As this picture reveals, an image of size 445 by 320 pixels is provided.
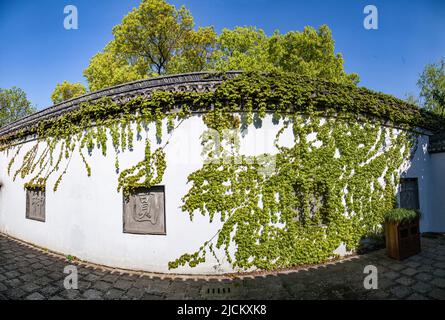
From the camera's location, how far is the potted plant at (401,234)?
5281 millimetres

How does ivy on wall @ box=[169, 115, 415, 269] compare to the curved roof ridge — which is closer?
ivy on wall @ box=[169, 115, 415, 269]

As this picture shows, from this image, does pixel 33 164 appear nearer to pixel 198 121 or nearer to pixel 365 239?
pixel 198 121

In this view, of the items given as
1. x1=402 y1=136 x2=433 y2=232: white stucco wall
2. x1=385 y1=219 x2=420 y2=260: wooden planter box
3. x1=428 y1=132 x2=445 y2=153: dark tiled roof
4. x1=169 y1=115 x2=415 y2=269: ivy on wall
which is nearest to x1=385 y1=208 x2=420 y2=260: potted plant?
x1=385 y1=219 x2=420 y2=260: wooden planter box

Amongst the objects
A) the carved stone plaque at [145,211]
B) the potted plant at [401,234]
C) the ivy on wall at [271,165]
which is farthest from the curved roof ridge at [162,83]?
the potted plant at [401,234]

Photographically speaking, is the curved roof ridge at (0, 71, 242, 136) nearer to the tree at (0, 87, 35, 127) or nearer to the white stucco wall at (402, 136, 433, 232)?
the white stucco wall at (402, 136, 433, 232)

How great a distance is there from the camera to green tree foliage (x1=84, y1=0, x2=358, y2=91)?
14.1 m

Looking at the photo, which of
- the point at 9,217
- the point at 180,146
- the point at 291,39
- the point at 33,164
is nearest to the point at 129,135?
the point at 180,146

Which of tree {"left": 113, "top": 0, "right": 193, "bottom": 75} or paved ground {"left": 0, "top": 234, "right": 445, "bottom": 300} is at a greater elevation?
tree {"left": 113, "top": 0, "right": 193, "bottom": 75}

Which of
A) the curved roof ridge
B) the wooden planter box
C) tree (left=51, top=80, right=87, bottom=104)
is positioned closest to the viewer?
the curved roof ridge

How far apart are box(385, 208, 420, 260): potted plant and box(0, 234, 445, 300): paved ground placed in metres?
0.20

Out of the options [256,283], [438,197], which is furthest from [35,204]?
[438,197]

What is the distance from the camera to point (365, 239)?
584cm

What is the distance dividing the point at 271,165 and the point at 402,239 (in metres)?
4.00
